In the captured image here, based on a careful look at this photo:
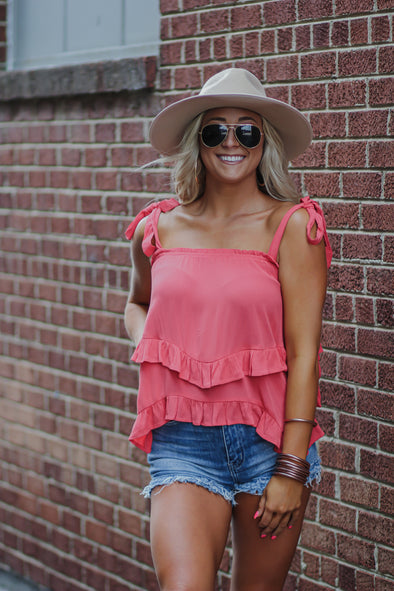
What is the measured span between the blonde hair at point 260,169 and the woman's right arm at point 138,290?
0.23m

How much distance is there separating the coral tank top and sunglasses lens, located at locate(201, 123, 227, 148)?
1.12ft

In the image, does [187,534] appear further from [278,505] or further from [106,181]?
[106,181]

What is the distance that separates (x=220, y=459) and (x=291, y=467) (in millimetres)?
230

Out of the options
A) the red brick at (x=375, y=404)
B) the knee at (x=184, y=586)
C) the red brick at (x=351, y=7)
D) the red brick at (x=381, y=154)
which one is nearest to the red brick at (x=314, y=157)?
the red brick at (x=381, y=154)

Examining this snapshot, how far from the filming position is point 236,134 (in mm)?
2830

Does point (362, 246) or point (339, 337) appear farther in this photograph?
point (339, 337)

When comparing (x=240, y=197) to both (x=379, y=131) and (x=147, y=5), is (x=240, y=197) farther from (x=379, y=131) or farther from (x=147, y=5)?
(x=147, y=5)

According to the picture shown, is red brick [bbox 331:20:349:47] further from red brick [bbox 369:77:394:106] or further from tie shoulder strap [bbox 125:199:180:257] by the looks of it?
tie shoulder strap [bbox 125:199:180:257]

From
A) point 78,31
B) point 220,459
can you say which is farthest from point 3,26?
point 220,459

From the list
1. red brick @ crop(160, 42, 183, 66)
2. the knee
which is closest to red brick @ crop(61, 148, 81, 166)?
red brick @ crop(160, 42, 183, 66)

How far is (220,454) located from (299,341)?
44 centimetres

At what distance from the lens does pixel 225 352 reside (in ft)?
8.99

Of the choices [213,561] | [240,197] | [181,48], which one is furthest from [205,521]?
[181,48]

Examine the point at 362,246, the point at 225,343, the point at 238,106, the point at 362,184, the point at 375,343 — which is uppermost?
the point at 238,106
